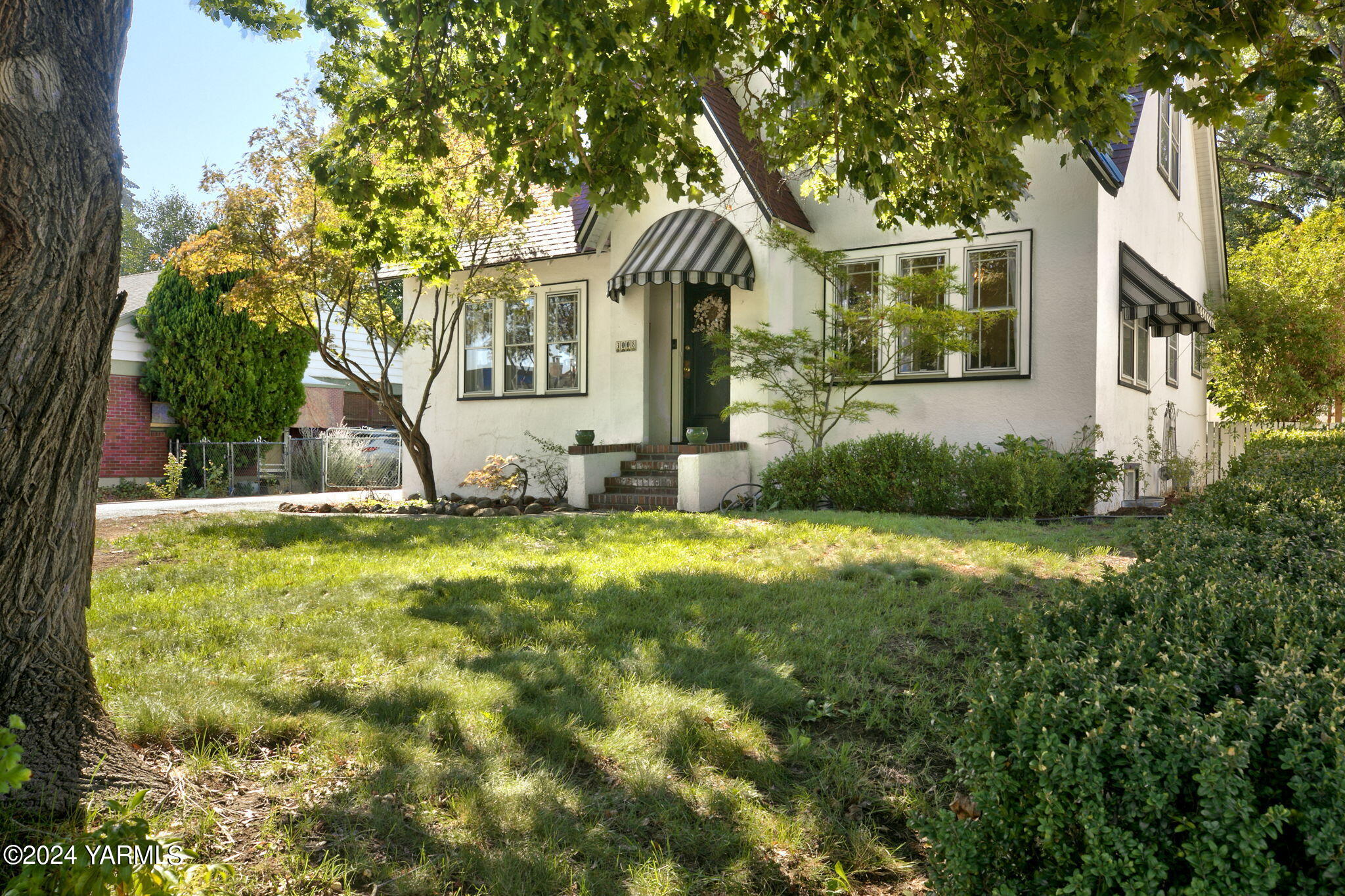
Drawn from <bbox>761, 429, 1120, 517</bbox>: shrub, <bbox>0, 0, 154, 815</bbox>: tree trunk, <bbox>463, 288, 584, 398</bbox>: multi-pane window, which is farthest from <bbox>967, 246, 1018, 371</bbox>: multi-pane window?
<bbox>0, 0, 154, 815</bbox>: tree trunk

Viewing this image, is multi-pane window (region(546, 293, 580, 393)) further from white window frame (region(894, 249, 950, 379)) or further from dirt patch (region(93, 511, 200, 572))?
dirt patch (region(93, 511, 200, 572))

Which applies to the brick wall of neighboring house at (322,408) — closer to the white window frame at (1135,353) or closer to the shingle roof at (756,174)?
the shingle roof at (756,174)

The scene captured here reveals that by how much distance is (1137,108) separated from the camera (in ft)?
41.3

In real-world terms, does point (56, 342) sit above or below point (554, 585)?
above

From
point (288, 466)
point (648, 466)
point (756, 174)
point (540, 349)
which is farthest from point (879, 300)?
point (288, 466)

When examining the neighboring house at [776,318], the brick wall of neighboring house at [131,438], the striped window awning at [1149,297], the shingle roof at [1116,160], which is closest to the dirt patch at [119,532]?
the neighboring house at [776,318]

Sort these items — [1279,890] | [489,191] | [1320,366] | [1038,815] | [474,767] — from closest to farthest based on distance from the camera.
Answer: [1279,890] < [1038,815] < [474,767] < [489,191] < [1320,366]

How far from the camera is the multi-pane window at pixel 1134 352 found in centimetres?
1333

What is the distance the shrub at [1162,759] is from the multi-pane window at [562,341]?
1269cm

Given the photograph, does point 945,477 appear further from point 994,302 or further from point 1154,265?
point 1154,265

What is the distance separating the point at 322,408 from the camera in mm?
28969

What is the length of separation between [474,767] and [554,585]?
2.98m

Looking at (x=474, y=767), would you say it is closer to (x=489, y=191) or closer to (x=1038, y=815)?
(x=1038, y=815)

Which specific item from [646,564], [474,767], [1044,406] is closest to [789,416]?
[1044,406]
